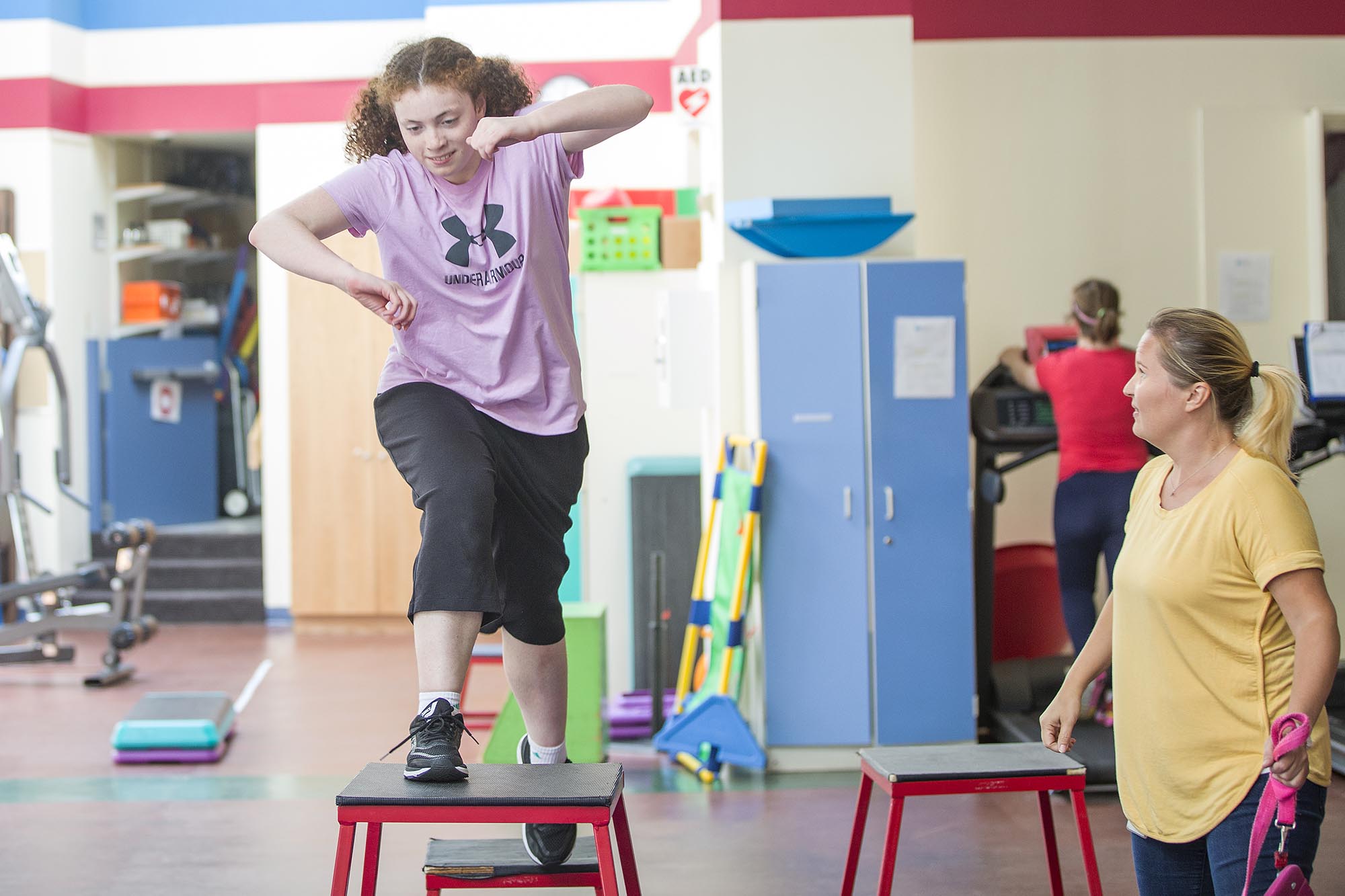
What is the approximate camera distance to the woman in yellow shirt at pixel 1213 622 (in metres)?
2.07

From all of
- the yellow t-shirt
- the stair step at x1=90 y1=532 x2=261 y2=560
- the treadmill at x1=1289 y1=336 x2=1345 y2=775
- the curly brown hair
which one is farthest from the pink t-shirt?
the stair step at x1=90 y1=532 x2=261 y2=560

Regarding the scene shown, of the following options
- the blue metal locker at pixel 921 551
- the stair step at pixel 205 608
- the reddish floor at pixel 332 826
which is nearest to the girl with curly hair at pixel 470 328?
the reddish floor at pixel 332 826

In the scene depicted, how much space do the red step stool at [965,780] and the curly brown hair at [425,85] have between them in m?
1.63

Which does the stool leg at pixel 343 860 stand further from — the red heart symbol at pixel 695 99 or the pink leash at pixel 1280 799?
the red heart symbol at pixel 695 99

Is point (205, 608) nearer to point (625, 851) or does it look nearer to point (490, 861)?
point (490, 861)

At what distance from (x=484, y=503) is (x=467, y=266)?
19.1 inches

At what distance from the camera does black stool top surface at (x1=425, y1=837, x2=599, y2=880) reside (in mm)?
2684

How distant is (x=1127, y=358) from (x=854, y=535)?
115cm

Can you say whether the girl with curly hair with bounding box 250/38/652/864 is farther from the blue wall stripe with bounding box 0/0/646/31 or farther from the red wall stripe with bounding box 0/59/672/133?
the blue wall stripe with bounding box 0/0/646/31

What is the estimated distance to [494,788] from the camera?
2.40m

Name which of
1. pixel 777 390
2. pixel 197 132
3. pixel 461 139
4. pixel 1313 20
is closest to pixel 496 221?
pixel 461 139

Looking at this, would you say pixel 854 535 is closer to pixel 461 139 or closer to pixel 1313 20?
pixel 461 139

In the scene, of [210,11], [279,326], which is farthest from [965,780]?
[210,11]

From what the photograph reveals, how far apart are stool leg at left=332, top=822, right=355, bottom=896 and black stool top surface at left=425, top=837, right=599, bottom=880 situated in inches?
12.5
